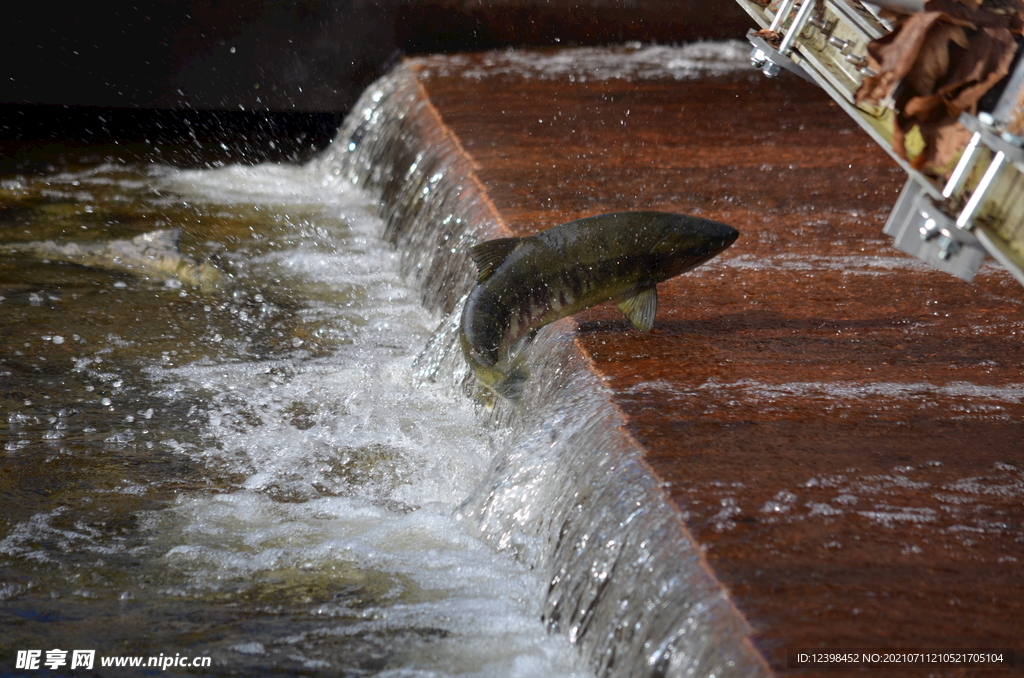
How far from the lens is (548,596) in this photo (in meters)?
2.70

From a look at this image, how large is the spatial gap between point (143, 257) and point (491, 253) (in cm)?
272

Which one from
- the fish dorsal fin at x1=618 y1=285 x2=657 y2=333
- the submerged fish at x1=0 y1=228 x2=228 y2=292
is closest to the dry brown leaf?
→ the fish dorsal fin at x1=618 y1=285 x2=657 y2=333

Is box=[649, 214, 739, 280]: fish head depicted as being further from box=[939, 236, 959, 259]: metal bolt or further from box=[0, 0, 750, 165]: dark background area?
box=[0, 0, 750, 165]: dark background area

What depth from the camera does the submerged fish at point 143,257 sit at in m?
4.83

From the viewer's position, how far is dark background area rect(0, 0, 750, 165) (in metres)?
6.48

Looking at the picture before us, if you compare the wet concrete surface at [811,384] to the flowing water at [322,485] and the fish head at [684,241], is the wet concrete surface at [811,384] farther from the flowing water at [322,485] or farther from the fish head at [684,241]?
the fish head at [684,241]

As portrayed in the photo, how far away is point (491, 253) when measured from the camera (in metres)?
2.95

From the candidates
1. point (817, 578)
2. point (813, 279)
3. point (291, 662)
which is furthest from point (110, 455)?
point (813, 279)

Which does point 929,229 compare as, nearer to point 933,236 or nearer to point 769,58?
point 933,236

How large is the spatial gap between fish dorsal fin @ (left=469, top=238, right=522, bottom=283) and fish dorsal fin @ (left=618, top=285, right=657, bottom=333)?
434mm

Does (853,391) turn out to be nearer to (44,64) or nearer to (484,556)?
(484,556)

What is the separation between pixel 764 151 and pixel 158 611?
4.05m

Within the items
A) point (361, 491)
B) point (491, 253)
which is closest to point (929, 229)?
point (491, 253)

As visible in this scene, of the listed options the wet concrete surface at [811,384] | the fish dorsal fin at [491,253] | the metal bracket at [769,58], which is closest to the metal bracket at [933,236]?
the wet concrete surface at [811,384]
